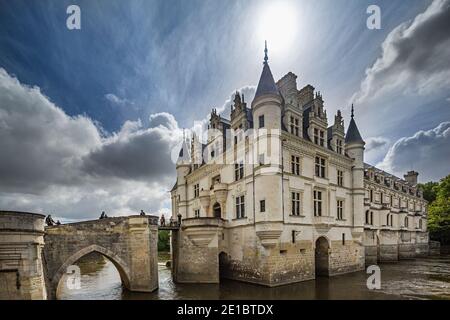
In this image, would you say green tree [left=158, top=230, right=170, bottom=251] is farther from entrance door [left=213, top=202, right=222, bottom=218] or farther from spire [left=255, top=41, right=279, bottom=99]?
spire [left=255, top=41, right=279, bottom=99]

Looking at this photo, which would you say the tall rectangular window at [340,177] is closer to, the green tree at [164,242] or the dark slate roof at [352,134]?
the dark slate roof at [352,134]

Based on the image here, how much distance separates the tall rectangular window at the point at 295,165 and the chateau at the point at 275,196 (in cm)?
8

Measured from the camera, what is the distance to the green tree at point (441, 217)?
44.0 meters

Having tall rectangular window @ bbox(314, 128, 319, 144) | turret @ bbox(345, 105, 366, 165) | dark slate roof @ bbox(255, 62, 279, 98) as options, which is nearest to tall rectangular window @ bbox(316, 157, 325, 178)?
tall rectangular window @ bbox(314, 128, 319, 144)

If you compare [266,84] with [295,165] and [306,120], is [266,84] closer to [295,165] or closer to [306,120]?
[306,120]

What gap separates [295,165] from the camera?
19922 mm

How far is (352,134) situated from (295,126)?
8737 millimetres

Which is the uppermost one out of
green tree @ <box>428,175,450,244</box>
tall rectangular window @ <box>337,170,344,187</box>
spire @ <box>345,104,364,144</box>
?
spire @ <box>345,104,364,144</box>

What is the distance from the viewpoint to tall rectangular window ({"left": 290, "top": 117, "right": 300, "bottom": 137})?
799 inches

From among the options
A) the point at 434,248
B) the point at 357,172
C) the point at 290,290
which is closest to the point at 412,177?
the point at 434,248

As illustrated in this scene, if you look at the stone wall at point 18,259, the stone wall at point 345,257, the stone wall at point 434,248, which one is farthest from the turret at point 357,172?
the stone wall at point 434,248

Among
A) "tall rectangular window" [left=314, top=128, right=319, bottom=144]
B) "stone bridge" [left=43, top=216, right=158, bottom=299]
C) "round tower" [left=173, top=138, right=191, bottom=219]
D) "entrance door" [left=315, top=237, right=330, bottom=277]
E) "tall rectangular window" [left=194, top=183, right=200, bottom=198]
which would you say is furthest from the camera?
"round tower" [left=173, top=138, right=191, bottom=219]

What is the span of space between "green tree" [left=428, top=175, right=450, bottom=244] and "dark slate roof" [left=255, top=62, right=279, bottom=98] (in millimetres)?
43394

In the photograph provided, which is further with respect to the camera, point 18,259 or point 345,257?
point 345,257
